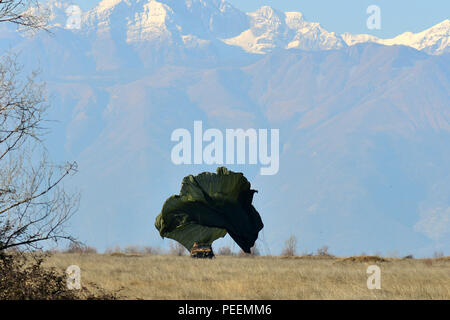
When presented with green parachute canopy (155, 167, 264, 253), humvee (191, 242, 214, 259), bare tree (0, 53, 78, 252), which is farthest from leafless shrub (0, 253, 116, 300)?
humvee (191, 242, 214, 259)

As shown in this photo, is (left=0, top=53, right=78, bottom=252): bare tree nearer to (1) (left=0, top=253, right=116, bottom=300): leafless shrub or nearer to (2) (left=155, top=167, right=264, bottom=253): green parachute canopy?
(1) (left=0, top=253, right=116, bottom=300): leafless shrub

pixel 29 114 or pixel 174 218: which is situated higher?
pixel 174 218

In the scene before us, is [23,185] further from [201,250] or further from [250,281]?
[201,250]

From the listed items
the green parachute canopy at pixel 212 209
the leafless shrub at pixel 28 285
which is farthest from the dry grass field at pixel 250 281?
the green parachute canopy at pixel 212 209

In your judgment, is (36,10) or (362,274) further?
(362,274)

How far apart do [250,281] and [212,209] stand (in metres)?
9.85

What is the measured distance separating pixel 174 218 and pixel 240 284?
12033mm

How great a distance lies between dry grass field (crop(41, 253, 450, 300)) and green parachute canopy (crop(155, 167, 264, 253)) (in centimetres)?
199

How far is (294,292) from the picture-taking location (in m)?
22.2

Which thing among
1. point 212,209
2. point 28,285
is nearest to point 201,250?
point 212,209

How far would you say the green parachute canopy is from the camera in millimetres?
34438
